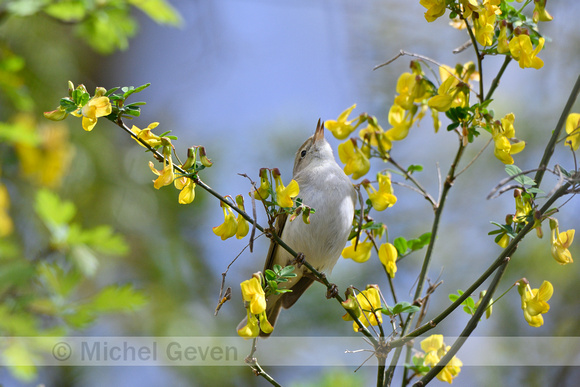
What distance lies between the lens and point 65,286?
9.05ft

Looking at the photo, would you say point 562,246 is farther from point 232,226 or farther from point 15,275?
point 15,275

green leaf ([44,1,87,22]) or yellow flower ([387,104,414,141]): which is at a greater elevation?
green leaf ([44,1,87,22])

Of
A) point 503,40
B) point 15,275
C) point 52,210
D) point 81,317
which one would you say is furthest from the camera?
point 52,210

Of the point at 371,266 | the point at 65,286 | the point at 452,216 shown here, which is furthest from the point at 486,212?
the point at 65,286

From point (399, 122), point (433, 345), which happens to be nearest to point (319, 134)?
point (399, 122)

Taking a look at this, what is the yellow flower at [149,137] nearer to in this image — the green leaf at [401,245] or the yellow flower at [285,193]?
the yellow flower at [285,193]

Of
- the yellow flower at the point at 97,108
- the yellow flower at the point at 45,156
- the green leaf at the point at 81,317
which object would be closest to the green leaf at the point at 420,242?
the yellow flower at the point at 97,108

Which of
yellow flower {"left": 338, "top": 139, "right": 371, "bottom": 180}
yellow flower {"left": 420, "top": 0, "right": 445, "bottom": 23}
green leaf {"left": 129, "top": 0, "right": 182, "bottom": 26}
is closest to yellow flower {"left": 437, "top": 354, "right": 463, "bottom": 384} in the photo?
yellow flower {"left": 338, "top": 139, "right": 371, "bottom": 180}

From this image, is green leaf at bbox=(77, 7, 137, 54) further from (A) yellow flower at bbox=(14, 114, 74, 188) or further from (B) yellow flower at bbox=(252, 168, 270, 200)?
(B) yellow flower at bbox=(252, 168, 270, 200)

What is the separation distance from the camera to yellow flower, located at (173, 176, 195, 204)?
5.39 ft

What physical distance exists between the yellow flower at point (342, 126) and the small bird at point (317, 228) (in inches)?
23.4

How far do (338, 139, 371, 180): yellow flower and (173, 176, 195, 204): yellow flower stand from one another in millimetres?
664

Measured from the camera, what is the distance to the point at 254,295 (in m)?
1.62

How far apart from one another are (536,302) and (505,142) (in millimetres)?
483
